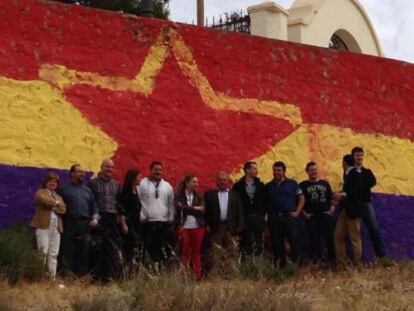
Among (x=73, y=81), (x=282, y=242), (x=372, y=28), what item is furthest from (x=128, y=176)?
(x=372, y=28)

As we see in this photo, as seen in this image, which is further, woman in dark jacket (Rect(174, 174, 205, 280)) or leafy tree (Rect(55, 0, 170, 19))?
leafy tree (Rect(55, 0, 170, 19))

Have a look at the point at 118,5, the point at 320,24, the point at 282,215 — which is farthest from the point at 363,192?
the point at 118,5

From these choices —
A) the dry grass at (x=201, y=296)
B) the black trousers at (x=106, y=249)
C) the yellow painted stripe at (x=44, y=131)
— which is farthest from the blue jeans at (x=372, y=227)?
the black trousers at (x=106, y=249)

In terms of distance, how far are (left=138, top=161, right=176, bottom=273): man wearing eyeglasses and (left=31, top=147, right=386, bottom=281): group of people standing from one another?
1cm

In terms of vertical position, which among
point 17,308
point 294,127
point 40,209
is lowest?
point 17,308

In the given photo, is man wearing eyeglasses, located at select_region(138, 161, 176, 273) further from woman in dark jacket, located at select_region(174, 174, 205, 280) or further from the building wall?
the building wall

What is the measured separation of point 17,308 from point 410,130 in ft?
31.2

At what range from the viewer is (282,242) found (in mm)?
13648

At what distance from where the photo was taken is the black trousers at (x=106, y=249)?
12.0 m

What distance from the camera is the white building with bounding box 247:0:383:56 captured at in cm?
2125

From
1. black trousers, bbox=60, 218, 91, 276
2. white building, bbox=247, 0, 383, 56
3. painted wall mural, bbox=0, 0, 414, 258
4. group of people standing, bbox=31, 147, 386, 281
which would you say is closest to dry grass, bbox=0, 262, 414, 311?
black trousers, bbox=60, 218, 91, 276

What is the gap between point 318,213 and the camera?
46.8 ft

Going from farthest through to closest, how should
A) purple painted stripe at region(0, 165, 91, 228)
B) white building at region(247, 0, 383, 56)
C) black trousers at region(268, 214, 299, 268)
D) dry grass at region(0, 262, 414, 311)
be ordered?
white building at region(247, 0, 383, 56), black trousers at region(268, 214, 299, 268), purple painted stripe at region(0, 165, 91, 228), dry grass at region(0, 262, 414, 311)

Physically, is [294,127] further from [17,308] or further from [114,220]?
[17,308]
